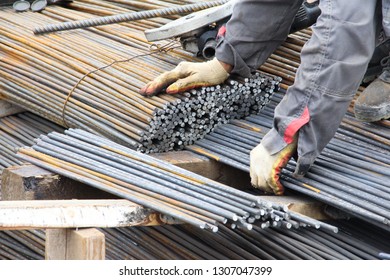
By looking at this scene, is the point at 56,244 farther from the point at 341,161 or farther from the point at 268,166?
the point at 341,161

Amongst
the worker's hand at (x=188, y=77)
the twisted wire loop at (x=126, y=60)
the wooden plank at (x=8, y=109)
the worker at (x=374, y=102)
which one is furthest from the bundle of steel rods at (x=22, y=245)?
the worker at (x=374, y=102)

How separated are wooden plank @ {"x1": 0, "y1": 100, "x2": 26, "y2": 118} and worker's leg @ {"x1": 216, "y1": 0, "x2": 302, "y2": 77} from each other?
122 cm

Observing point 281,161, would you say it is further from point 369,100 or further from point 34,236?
point 34,236

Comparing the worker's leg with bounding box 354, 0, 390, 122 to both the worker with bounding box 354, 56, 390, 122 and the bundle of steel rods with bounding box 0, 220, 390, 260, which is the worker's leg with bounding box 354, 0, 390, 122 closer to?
the worker with bounding box 354, 56, 390, 122

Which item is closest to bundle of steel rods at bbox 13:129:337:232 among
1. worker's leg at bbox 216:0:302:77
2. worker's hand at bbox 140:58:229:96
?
worker's hand at bbox 140:58:229:96

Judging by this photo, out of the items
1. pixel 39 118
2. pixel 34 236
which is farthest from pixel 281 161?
pixel 39 118

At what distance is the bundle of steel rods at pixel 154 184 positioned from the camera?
3121 millimetres

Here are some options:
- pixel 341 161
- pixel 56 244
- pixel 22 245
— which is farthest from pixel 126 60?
pixel 56 244

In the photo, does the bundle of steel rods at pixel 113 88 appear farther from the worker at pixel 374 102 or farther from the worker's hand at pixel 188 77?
the worker at pixel 374 102

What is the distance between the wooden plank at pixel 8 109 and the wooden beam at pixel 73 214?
5.82 feet

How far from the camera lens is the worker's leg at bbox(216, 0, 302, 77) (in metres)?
4.07

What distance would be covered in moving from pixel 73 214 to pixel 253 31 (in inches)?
55.5

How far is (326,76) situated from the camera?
340 centimetres

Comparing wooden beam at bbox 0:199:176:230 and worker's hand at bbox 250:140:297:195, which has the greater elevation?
worker's hand at bbox 250:140:297:195
